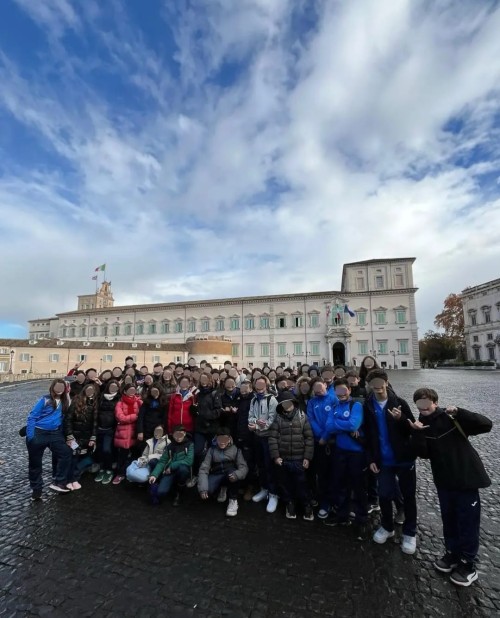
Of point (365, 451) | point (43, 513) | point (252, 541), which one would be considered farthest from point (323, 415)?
point (43, 513)

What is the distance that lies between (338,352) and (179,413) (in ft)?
159

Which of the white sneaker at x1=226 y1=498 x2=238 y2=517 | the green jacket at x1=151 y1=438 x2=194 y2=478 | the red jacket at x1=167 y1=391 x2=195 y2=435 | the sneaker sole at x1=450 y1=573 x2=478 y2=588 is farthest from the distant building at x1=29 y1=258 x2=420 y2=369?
the sneaker sole at x1=450 y1=573 x2=478 y2=588

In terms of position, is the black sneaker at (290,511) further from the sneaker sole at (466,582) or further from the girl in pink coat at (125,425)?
the girl in pink coat at (125,425)

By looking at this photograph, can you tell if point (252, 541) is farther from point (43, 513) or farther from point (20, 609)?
point (43, 513)

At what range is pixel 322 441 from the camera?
4715mm

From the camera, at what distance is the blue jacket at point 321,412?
191 inches

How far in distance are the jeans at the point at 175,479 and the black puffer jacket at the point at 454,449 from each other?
11.1ft

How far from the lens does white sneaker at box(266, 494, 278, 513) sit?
15.4 ft

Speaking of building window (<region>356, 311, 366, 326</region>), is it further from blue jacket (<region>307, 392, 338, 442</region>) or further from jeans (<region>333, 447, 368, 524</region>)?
jeans (<region>333, 447, 368, 524</region>)

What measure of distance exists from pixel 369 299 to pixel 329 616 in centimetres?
5038

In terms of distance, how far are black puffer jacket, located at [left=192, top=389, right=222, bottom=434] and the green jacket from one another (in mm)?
336

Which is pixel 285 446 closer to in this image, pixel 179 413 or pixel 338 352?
pixel 179 413

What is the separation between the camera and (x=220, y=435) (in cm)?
519

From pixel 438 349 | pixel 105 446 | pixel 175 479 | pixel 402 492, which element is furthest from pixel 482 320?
pixel 105 446
